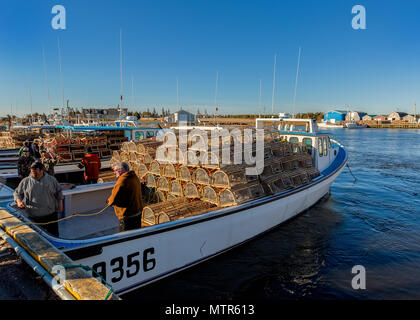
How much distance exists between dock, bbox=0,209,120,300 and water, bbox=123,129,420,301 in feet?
6.58

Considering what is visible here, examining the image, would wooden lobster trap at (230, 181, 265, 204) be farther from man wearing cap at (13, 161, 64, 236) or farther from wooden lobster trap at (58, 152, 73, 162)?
wooden lobster trap at (58, 152, 73, 162)

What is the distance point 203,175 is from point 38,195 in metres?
3.14

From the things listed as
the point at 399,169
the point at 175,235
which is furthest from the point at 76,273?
the point at 399,169

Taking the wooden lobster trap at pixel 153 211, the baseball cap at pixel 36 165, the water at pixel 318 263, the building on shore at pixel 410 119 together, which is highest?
the building on shore at pixel 410 119

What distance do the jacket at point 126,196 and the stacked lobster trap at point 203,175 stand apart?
0.94 metres

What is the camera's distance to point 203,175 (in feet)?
19.9

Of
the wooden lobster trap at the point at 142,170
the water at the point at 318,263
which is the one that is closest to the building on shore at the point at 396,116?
the water at the point at 318,263

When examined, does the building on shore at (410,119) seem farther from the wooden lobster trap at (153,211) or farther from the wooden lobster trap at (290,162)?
the wooden lobster trap at (153,211)

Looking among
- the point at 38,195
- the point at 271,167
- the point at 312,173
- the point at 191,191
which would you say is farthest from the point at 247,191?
the point at 38,195

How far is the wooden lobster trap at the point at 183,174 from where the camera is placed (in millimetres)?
6285

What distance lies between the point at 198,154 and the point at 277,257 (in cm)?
317

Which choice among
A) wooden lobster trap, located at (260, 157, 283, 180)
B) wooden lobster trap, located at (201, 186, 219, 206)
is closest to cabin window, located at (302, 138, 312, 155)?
wooden lobster trap, located at (260, 157, 283, 180)

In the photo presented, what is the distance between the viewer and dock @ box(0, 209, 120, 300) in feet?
8.43

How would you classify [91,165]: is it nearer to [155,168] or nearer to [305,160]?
[155,168]
